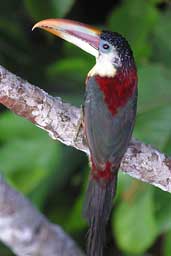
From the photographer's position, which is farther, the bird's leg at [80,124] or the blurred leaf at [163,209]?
the blurred leaf at [163,209]

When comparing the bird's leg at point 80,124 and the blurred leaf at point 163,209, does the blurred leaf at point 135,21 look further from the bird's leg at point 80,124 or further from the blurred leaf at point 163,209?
the bird's leg at point 80,124

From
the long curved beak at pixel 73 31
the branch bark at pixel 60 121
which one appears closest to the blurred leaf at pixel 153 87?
the long curved beak at pixel 73 31

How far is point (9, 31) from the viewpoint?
118 inches

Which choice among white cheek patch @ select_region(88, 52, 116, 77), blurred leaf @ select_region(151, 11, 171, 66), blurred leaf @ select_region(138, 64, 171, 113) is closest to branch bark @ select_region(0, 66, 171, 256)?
white cheek patch @ select_region(88, 52, 116, 77)

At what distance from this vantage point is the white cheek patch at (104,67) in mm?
2244

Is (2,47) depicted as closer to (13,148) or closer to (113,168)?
(13,148)

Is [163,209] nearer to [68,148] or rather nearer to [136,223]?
[136,223]

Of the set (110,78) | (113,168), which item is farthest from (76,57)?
(113,168)

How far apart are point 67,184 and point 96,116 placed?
111 cm

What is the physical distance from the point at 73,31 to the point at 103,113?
0.30 metres

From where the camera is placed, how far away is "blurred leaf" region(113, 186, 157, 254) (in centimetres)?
270

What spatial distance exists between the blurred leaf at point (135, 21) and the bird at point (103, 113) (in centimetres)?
61

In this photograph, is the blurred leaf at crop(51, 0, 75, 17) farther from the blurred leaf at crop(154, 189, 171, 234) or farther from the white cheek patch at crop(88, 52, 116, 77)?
the blurred leaf at crop(154, 189, 171, 234)

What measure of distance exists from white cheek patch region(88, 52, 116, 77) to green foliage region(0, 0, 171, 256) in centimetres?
36
